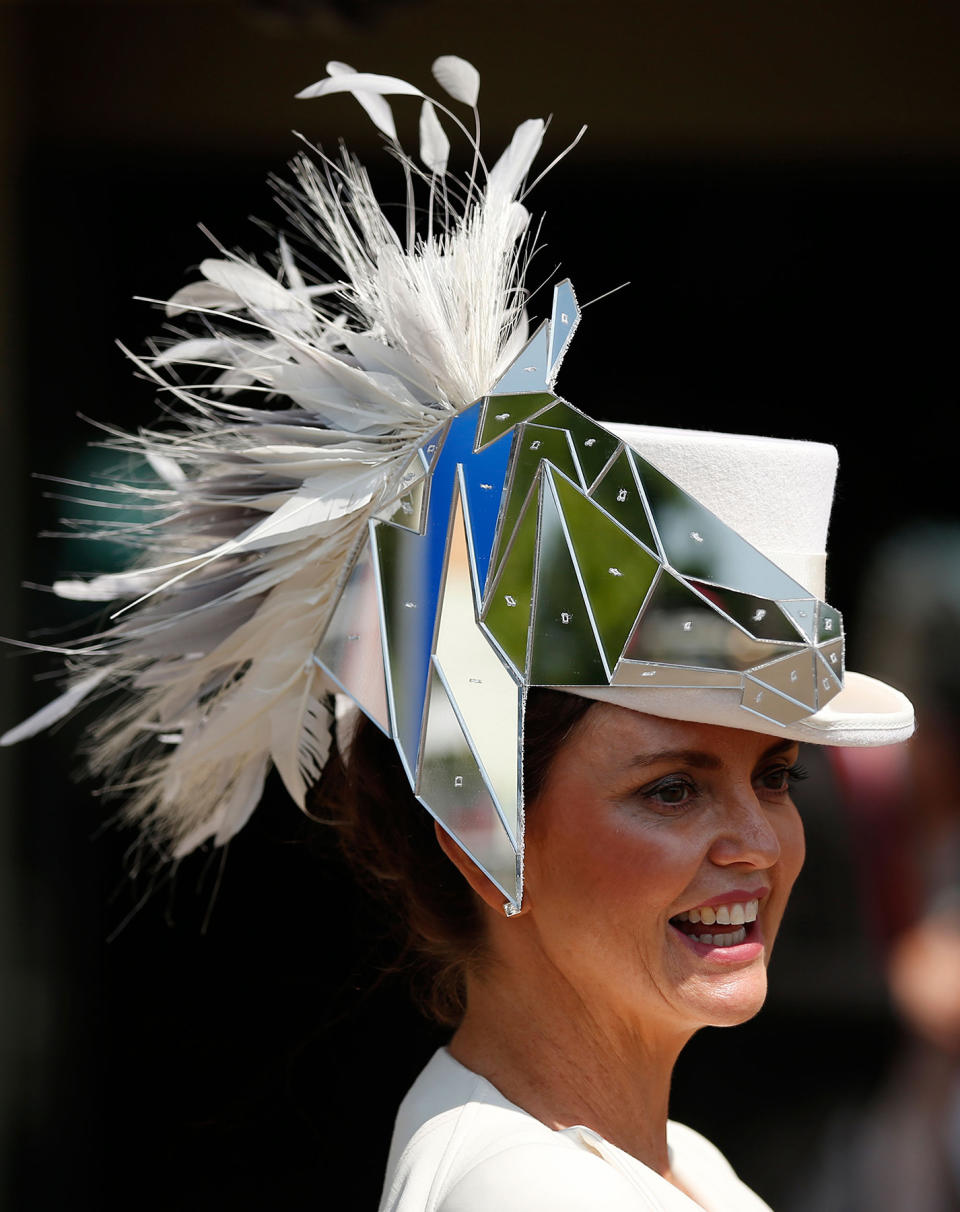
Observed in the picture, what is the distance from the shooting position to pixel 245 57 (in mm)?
3502

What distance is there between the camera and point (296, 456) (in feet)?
4.88

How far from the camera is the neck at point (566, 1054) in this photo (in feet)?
4.73

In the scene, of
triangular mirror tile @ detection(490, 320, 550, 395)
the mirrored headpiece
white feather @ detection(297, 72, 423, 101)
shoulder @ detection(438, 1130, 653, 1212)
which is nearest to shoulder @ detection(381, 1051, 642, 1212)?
shoulder @ detection(438, 1130, 653, 1212)

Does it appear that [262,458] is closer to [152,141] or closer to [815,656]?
[815,656]

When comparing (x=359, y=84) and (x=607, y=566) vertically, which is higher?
(x=359, y=84)

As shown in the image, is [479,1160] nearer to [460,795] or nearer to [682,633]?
[460,795]

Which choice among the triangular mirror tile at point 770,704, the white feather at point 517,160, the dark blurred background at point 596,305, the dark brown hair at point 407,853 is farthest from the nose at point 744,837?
the dark blurred background at point 596,305

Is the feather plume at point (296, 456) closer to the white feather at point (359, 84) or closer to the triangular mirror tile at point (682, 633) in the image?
the white feather at point (359, 84)

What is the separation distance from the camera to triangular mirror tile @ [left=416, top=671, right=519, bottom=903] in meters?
1.26

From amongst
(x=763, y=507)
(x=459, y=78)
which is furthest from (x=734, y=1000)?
(x=459, y=78)

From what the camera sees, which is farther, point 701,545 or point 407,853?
point 407,853

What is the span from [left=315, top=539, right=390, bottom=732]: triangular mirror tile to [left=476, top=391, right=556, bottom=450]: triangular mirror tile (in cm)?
15

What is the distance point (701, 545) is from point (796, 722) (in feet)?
0.64

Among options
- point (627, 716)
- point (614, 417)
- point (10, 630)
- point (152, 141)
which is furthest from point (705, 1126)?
point (152, 141)
